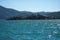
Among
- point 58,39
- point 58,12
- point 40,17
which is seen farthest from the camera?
point 58,12

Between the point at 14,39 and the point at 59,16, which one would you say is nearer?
the point at 14,39

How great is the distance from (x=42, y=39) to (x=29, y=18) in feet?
459

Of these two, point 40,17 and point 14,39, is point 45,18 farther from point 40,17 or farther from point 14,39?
point 14,39

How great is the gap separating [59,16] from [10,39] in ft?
453

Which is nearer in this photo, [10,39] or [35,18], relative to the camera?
[10,39]

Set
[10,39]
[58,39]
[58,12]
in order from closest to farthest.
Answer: [10,39]
[58,39]
[58,12]

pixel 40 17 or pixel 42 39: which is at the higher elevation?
pixel 40 17

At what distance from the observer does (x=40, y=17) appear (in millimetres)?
154250

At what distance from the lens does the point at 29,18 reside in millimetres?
162375

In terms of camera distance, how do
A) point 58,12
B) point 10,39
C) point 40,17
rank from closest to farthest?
1. point 10,39
2. point 40,17
3. point 58,12

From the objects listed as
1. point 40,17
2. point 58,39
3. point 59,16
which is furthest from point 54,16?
point 58,39

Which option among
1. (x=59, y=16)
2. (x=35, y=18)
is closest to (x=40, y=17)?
(x=35, y=18)

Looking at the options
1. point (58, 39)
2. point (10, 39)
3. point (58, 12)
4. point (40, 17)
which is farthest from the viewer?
point (58, 12)

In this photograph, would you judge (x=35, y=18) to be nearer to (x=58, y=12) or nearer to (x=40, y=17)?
(x=40, y=17)
